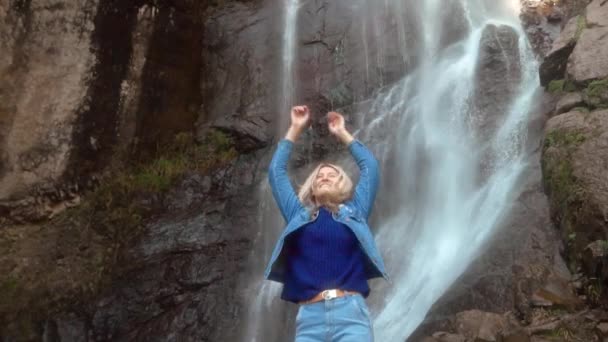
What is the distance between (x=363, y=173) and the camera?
10.9 feet

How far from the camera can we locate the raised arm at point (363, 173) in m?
3.23

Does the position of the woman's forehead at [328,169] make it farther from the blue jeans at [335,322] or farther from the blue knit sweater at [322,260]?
the blue jeans at [335,322]

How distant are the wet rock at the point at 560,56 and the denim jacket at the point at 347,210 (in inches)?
255

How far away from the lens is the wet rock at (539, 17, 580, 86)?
8695mm

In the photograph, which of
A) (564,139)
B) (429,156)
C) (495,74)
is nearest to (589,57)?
(564,139)

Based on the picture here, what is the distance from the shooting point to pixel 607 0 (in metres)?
8.97

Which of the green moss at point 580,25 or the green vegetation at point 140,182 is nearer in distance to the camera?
the green moss at point 580,25

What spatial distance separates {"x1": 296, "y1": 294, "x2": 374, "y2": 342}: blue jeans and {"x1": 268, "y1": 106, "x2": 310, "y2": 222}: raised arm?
1.84 ft

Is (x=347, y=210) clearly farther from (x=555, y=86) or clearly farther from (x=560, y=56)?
(x=560, y=56)

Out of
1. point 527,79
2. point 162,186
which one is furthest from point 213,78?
point 527,79

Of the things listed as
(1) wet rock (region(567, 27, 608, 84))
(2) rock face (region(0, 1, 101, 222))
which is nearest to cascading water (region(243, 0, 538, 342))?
(1) wet rock (region(567, 27, 608, 84))

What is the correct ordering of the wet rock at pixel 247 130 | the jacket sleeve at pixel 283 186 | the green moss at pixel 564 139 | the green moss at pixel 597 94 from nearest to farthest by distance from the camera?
the jacket sleeve at pixel 283 186
the green moss at pixel 564 139
the green moss at pixel 597 94
the wet rock at pixel 247 130

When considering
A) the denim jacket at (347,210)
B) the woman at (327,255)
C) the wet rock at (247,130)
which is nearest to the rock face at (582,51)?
the wet rock at (247,130)

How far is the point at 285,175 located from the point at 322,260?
62 cm
